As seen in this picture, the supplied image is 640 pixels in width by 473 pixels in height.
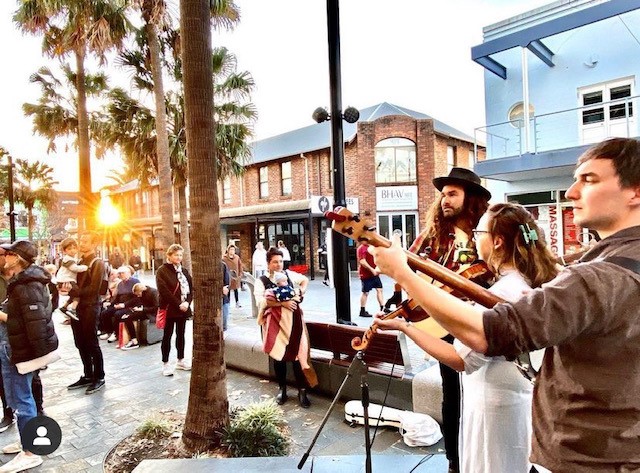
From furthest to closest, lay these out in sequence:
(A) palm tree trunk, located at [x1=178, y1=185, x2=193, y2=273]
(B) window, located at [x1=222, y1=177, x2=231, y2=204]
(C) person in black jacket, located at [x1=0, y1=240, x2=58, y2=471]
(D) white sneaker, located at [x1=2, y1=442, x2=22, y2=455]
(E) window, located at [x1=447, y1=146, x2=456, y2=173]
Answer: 1. (B) window, located at [x1=222, y1=177, x2=231, y2=204]
2. (E) window, located at [x1=447, y1=146, x2=456, y2=173]
3. (A) palm tree trunk, located at [x1=178, y1=185, x2=193, y2=273]
4. (D) white sneaker, located at [x1=2, y1=442, x2=22, y2=455]
5. (C) person in black jacket, located at [x1=0, y1=240, x2=58, y2=471]

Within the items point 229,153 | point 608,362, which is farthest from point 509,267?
point 229,153

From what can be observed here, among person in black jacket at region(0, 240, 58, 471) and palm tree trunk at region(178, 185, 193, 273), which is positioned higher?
palm tree trunk at region(178, 185, 193, 273)

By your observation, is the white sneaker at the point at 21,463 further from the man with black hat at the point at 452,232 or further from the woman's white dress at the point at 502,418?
the woman's white dress at the point at 502,418

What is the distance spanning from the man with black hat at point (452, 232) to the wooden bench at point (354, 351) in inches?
43.5

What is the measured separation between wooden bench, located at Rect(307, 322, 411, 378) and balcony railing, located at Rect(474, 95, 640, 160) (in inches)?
333

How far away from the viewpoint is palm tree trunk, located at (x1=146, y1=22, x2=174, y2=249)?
1070 cm

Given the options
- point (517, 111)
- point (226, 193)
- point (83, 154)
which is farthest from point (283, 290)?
point (226, 193)

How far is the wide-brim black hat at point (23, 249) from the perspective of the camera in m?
3.81

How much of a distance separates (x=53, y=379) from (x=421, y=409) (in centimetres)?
565

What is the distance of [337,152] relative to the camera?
209 inches

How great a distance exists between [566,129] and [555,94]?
4.06ft

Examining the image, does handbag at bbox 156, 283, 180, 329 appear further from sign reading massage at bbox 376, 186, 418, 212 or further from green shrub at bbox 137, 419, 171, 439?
sign reading massage at bbox 376, 186, 418, 212

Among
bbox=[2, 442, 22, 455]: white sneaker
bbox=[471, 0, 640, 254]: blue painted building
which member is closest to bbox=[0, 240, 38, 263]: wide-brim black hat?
bbox=[2, 442, 22, 455]: white sneaker

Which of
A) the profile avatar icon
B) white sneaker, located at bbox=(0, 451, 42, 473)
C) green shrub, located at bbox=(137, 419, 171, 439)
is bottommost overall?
white sneaker, located at bbox=(0, 451, 42, 473)
